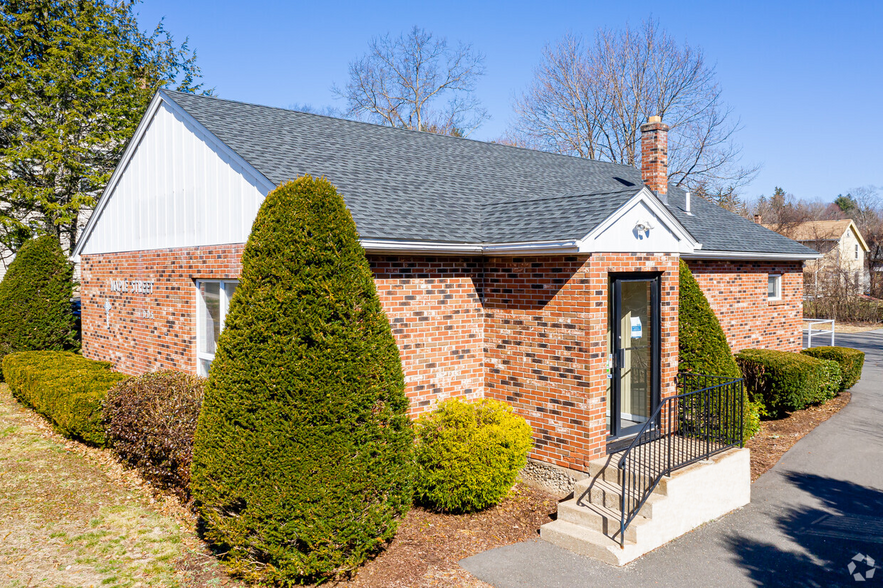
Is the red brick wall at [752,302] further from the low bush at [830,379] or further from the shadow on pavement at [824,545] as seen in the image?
the shadow on pavement at [824,545]

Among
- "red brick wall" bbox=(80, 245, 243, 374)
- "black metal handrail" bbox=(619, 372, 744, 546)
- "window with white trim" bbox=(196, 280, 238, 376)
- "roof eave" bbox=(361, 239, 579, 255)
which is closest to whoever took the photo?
"black metal handrail" bbox=(619, 372, 744, 546)

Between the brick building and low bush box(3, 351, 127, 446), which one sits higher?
the brick building

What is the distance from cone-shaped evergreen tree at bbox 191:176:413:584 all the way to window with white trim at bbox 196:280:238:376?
3.66 m

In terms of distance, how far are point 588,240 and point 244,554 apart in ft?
16.4

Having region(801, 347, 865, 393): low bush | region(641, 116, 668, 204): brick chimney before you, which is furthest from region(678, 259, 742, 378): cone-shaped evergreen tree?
region(801, 347, 865, 393): low bush

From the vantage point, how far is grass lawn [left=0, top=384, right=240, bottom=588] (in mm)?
5609

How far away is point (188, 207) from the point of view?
30.8 feet

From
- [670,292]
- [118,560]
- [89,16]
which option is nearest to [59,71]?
[89,16]

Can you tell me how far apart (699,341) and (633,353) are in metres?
1.33

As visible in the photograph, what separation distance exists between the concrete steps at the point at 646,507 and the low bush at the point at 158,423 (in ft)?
14.6

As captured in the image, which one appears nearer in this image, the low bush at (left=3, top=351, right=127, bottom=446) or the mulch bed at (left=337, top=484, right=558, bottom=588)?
the mulch bed at (left=337, top=484, right=558, bottom=588)

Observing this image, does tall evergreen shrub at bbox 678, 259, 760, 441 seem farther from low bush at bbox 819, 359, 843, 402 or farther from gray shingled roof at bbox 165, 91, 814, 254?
low bush at bbox 819, 359, 843, 402

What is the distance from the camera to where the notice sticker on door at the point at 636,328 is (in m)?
8.66

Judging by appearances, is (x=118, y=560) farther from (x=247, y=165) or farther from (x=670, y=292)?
(x=670, y=292)
